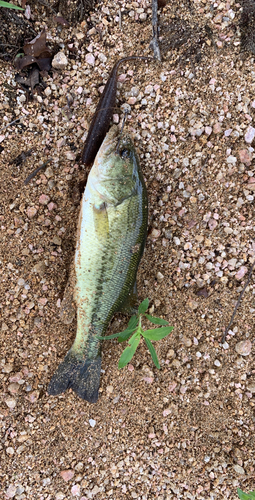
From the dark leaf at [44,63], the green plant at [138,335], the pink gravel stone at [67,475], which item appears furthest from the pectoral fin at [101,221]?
the pink gravel stone at [67,475]

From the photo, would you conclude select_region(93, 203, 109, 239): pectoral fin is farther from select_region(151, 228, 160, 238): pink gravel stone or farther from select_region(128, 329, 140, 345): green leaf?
select_region(128, 329, 140, 345): green leaf

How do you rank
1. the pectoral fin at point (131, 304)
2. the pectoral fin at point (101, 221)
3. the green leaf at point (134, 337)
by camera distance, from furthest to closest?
the pectoral fin at point (131, 304), the pectoral fin at point (101, 221), the green leaf at point (134, 337)

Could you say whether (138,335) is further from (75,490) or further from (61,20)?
(61,20)

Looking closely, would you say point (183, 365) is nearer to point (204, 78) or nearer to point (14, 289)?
point (14, 289)

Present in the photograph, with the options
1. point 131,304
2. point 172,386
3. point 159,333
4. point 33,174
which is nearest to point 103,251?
point 131,304

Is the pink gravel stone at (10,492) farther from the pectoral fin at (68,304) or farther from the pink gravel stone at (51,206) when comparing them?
the pink gravel stone at (51,206)

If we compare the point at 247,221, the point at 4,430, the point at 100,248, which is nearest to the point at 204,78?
the point at 247,221
